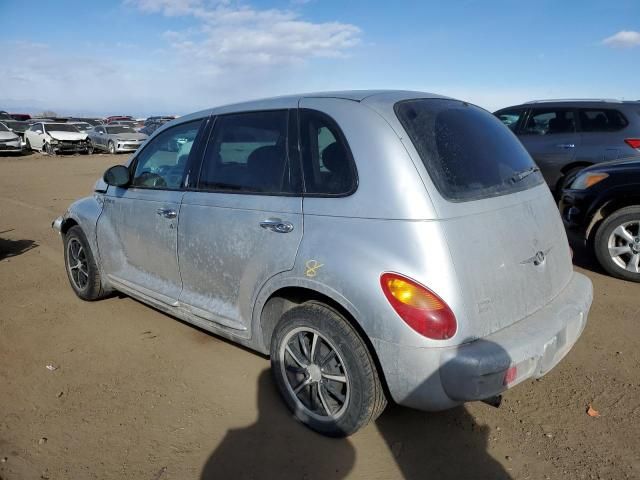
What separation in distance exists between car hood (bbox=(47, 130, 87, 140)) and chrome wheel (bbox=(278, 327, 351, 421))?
24996 millimetres

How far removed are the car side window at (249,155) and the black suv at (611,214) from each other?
12.2 feet

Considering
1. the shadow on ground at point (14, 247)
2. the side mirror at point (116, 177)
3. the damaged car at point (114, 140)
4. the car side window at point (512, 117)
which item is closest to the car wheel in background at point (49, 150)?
the damaged car at point (114, 140)

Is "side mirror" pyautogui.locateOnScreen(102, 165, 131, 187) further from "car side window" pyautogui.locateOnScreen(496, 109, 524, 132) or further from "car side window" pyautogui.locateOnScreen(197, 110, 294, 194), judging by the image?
"car side window" pyautogui.locateOnScreen(496, 109, 524, 132)

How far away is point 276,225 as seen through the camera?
2.66 metres

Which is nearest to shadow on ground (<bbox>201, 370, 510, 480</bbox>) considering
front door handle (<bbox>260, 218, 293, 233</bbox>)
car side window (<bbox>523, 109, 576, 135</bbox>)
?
front door handle (<bbox>260, 218, 293, 233</bbox>)

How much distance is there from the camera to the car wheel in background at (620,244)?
4773 mm

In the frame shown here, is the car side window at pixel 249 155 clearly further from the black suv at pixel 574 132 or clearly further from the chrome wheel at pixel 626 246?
the black suv at pixel 574 132

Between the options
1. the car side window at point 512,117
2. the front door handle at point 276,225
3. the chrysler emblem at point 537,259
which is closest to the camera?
the chrysler emblem at point 537,259

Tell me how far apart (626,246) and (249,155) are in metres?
3.94

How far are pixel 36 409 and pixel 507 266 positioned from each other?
9.27 ft

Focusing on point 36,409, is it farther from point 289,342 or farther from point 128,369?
point 289,342

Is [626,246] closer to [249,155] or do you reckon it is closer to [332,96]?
[332,96]

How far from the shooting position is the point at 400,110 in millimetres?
2562

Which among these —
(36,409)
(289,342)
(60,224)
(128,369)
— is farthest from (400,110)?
(60,224)
